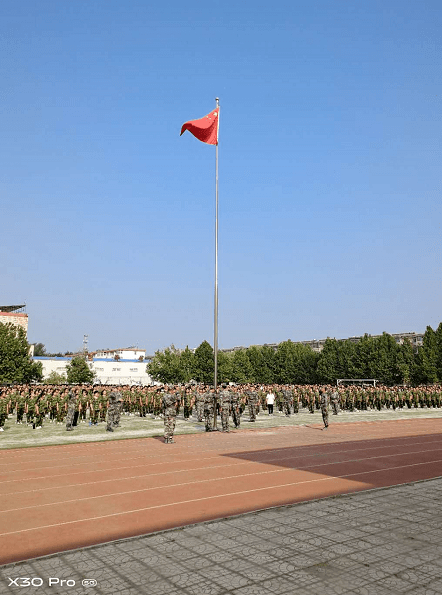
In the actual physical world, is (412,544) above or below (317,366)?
below

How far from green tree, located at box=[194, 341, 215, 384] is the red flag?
2067 inches

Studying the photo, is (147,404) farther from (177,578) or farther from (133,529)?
(177,578)

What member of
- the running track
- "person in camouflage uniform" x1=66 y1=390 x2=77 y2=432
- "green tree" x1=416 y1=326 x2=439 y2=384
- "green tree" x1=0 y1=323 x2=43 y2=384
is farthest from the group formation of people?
"green tree" x1=416 y1=326 x2=439 y2=384

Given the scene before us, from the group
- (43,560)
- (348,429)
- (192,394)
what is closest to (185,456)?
(43,560)

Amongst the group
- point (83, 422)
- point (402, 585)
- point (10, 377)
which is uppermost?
point (10, 377)

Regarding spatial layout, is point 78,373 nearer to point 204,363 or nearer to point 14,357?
point 204,363

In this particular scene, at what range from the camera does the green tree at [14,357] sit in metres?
47.1

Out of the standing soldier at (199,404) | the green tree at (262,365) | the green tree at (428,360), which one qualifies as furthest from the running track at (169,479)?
the green tree at (262,365)

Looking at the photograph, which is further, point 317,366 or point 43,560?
point 317,366

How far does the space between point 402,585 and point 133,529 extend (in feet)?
11.4

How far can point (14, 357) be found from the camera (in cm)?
4797

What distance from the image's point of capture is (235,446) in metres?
14.5

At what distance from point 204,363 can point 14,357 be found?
29560mm

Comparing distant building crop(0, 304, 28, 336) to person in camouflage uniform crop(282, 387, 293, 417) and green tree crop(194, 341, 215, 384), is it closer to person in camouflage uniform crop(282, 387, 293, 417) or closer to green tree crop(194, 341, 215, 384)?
green tree crop(194, 341, 215, 384)
